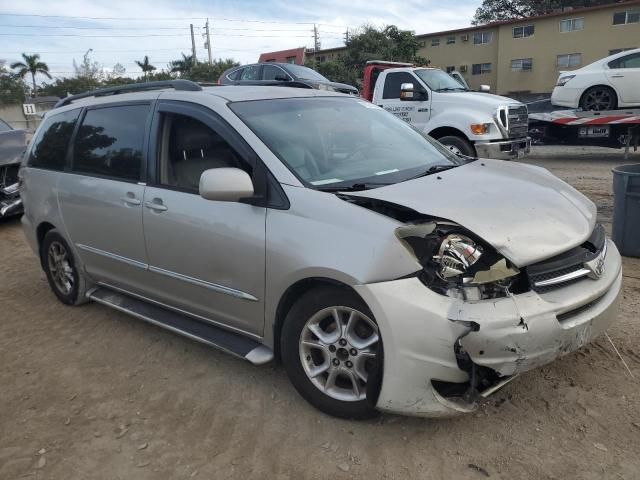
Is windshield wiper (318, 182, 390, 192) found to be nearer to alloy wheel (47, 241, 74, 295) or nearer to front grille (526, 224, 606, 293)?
front grille (526, 224, 606, 293)

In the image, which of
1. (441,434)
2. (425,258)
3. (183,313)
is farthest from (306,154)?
(441,434)

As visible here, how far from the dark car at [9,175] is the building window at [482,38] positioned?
3592 centimetres

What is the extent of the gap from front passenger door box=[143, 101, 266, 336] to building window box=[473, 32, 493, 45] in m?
39.3

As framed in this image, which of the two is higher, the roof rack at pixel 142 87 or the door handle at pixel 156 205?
the roof rack at pixel 142 87

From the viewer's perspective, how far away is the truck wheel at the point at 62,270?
4.75 m

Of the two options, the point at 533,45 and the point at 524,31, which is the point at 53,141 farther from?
the point at 524,31

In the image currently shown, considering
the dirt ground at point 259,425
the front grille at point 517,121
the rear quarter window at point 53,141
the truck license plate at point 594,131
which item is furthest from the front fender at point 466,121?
the rear quarter window at point 53,141

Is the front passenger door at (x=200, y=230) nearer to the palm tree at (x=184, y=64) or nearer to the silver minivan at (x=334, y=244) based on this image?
the silver minivan at (x=334, y=244)

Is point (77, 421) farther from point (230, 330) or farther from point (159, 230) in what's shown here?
point (159, 230)

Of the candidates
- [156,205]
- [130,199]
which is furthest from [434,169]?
[130,199]

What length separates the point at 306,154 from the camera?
11.1 feet

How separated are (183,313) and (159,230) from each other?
596 mm

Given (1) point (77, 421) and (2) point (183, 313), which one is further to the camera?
(2) point (183, 313)

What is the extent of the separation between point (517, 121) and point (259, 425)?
29.0 ft
